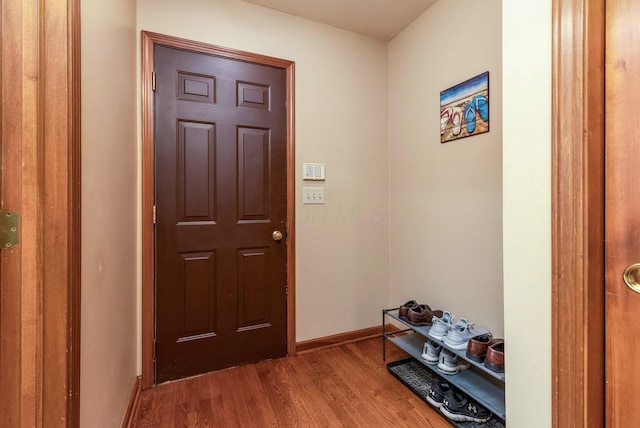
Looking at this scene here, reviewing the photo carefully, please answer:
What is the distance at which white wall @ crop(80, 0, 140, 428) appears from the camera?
0.90 m

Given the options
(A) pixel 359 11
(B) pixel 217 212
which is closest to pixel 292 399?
(B) pixel 217 212

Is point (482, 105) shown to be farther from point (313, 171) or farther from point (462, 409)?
point (462, 409)

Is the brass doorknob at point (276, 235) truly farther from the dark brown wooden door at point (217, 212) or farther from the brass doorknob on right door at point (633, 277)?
the brass doorknob on right door at point (633, 277)

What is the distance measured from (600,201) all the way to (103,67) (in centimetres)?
165

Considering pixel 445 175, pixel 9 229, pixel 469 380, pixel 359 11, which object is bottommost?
pixel 469 380

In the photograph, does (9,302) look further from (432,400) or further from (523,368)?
(432,400)

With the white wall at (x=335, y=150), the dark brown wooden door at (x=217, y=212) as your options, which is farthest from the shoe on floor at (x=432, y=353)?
the dark brown wooden door at (x=217, y=212)

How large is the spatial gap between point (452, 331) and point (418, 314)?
28 centimetres

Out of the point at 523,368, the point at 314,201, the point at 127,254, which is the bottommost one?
the point at 523,368

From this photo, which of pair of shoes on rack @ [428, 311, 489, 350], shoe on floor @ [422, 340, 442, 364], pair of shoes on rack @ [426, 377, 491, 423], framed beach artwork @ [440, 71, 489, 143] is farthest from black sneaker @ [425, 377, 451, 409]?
framed beach artwork @ [440, 71, 489, 143]

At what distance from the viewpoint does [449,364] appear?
1.65 metres

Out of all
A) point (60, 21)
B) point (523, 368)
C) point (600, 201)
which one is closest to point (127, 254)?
point (60, 21)

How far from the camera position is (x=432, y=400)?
1.57m

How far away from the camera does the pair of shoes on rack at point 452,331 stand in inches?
62.3
